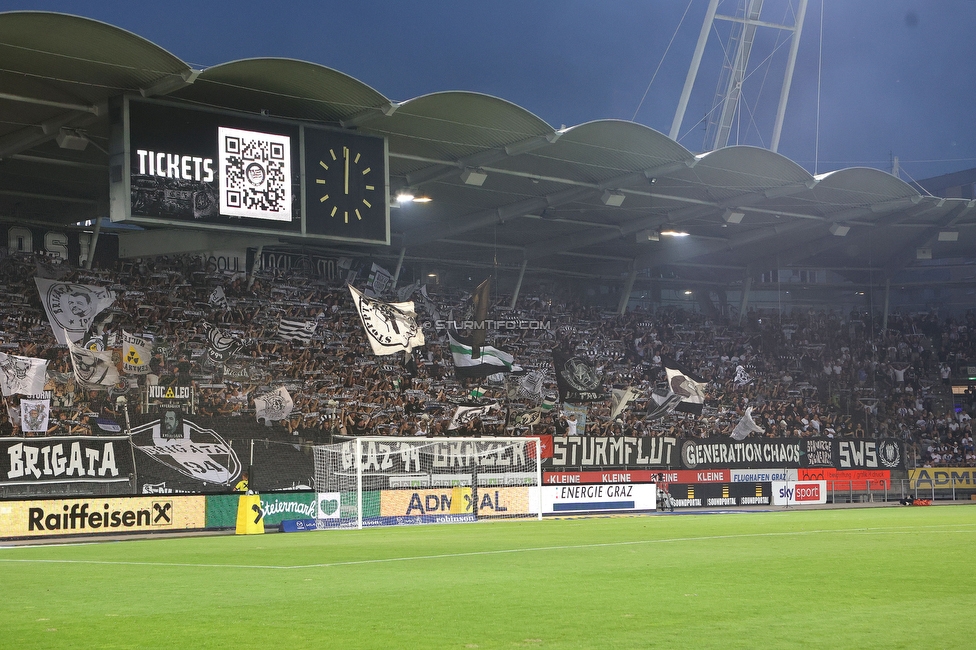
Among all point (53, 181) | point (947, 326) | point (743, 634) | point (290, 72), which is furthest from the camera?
point (947, 326)

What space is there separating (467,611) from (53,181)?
29.3 meters

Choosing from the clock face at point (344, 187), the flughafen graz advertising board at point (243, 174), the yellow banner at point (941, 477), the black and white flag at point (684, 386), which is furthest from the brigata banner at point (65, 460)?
the yellow banner at point (941, 477)

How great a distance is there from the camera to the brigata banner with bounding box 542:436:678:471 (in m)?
36.4

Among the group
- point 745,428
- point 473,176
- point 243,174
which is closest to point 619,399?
point 745,428

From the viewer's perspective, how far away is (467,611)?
938 cm

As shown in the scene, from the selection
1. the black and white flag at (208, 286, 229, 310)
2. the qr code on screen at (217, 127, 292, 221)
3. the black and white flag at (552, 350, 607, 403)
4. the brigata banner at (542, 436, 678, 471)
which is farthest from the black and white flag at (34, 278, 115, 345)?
the black and white flag at (552, 350, 607, 403)

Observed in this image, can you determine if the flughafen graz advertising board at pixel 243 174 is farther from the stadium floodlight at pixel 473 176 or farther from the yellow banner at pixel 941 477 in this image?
the yellow banner at pixel 941 477

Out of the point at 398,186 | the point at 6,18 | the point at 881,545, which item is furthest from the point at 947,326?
the point at 6,18

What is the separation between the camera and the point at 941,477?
4206 centimetres

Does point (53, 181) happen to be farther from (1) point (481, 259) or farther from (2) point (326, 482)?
(1) point (481, 259)

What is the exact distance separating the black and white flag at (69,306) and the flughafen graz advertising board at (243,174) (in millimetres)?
7564

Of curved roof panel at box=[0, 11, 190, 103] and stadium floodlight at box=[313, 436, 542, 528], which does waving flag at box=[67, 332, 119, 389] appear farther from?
curved roof panel at box=[0, 11, 190, 103]

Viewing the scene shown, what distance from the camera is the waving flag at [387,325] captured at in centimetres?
2978

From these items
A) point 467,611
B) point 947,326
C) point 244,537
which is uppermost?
point 947,326
